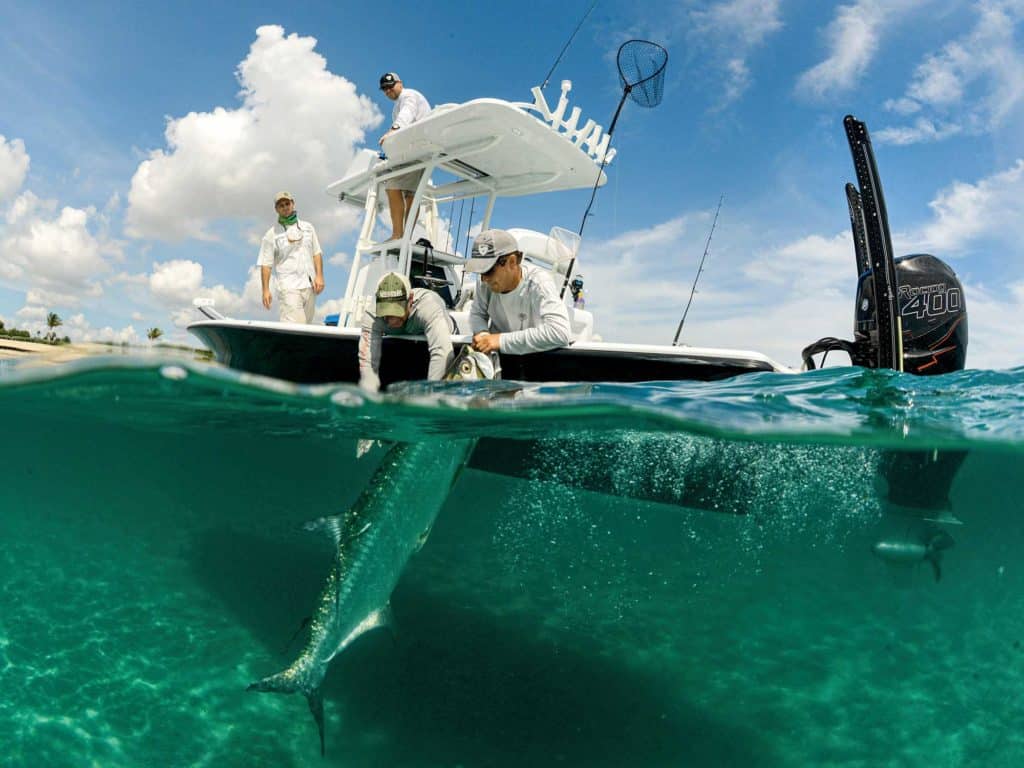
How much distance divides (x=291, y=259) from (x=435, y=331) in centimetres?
377

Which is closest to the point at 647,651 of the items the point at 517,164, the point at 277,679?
the point at 277,679

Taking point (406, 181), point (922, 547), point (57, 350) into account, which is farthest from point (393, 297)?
point (922, 547)

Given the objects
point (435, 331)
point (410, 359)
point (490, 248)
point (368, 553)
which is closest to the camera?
point (368, 553)

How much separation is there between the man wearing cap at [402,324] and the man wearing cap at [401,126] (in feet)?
11.4

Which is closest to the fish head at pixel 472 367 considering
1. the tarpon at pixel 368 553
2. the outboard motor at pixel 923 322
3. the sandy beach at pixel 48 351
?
the tarpon at pixel 368 553

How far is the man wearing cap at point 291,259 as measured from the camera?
779cm

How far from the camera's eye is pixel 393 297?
4.93 metres

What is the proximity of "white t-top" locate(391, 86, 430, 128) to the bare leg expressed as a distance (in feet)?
2.94

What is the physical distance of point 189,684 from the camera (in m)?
4.95

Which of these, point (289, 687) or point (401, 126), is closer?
point (289, 687)

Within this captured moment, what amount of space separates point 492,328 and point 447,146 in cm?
369

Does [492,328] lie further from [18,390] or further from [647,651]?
[18,390]

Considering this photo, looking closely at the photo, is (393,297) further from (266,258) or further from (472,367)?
(266,258)

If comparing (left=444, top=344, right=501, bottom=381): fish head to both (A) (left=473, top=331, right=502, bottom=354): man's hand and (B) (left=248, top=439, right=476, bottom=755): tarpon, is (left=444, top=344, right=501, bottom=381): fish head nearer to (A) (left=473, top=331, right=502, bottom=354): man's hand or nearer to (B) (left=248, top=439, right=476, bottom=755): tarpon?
(A) (left=473, top=331, right=502, bottom=354): man's hand
